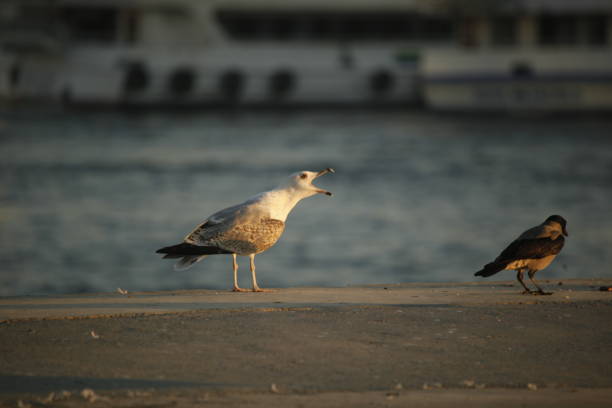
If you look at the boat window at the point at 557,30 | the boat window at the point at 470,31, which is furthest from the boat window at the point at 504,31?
the boat window at the point at 557,30

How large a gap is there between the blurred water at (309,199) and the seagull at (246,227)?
11.5 metres

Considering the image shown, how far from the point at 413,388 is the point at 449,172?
33.9 meters

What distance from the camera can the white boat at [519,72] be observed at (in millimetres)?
53688

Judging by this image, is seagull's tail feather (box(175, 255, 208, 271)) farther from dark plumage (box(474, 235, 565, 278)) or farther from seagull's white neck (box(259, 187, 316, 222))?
dark plumage (box(474, 235, 565, 278))

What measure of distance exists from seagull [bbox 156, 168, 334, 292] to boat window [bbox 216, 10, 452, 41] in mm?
56492

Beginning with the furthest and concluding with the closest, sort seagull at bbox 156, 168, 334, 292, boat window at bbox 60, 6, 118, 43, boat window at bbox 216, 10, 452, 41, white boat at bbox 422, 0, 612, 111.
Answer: boat window at bbox 60, 6, 118, 43 < boat window at bbox 216, 10, 452, 41 < white boat at bbox 422, 0, 612, 111 < seagull at bbox 156, 168, 334, 292

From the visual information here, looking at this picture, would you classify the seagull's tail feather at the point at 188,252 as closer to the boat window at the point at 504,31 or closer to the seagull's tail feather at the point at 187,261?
the seagull's tail feather at the point at 187,261

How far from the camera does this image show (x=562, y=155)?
143ft

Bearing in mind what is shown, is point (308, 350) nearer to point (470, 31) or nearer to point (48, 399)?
point (48, 399)

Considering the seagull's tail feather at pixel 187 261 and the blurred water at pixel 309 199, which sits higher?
the seagull's tail feather at pixel 187 261

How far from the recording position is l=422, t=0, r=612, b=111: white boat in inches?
2114

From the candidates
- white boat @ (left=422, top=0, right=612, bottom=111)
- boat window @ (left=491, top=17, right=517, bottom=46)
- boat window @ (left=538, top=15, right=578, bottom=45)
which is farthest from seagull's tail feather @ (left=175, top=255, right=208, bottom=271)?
boat window @ (left=538, top=15, right=578, bottom=45)

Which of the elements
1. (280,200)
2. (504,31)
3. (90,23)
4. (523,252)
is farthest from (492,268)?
(90,23)

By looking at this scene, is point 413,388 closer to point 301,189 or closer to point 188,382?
point 188,382
